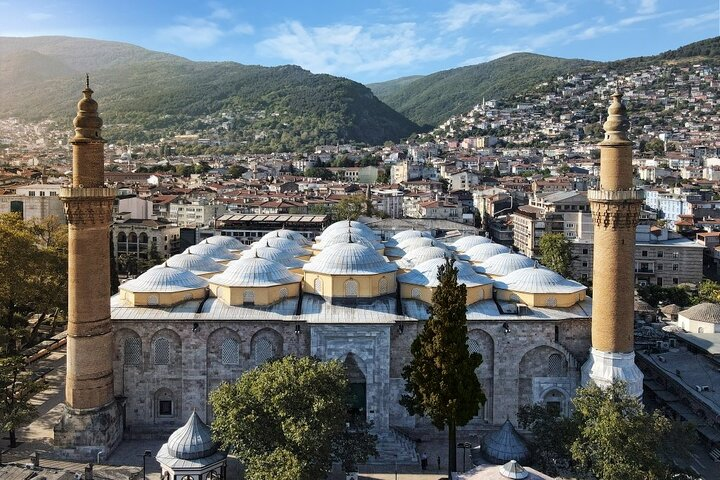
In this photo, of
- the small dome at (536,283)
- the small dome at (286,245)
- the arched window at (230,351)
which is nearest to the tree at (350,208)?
the small dome at (286,245)

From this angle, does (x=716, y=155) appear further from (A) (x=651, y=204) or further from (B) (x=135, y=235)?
(B) (x=135, y=235)

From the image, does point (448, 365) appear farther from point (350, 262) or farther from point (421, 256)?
point (421, 256)

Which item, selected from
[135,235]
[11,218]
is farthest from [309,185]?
[11,218]

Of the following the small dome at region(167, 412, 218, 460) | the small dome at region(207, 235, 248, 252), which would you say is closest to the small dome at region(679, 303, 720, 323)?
the small dome at region(207, 235, 248, 252)

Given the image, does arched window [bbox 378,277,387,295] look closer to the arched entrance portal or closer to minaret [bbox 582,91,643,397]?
Result: the arched entrance portal

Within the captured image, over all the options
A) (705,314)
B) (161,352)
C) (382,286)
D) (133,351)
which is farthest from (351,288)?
(705,314)
